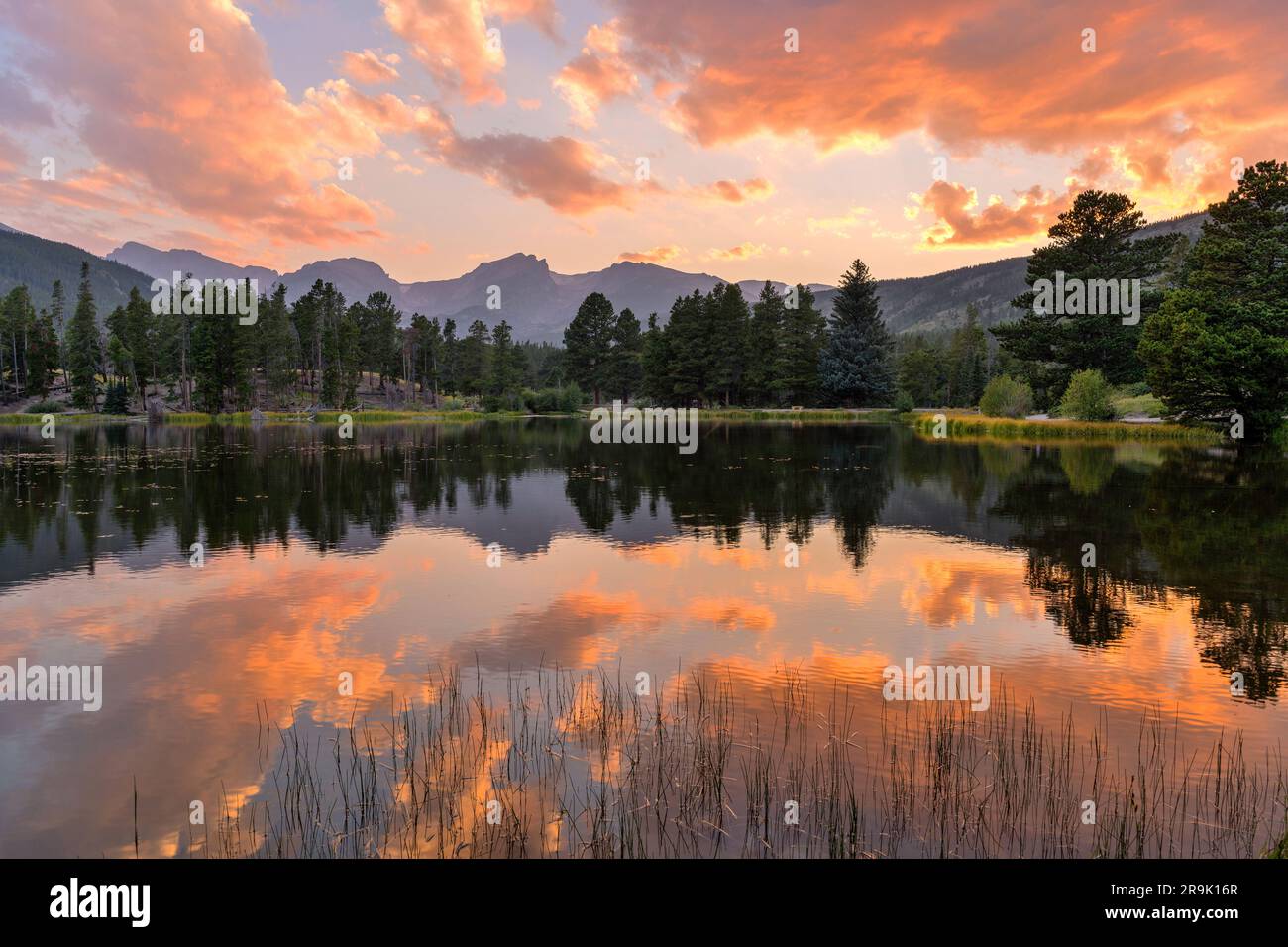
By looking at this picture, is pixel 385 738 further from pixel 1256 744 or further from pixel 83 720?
pixel 1256 744

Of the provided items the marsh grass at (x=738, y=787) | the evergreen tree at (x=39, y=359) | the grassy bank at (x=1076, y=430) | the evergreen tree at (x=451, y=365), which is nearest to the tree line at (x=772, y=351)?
the grassy bank at (x=1076, y=430)

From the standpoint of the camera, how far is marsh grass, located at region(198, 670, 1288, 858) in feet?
23.8

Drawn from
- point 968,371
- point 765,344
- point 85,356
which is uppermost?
point 765,344

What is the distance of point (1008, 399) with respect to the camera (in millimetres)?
77875

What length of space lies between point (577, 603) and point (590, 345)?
141 meters

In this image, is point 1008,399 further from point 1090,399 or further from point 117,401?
point 117,401

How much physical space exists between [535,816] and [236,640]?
8816 mm

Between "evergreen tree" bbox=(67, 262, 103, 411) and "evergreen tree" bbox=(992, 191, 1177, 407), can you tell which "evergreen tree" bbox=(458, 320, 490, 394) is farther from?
"evergreen tree" bbox=(992, 191, 1177, 407)

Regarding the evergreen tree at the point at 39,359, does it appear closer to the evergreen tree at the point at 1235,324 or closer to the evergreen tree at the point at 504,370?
the evergreen tree at the point at 504,370

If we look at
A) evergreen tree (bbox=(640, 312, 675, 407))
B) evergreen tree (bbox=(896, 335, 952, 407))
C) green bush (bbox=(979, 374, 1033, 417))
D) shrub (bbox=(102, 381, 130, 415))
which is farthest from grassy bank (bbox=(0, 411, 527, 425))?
evergreen tree (bbox=(896, 335, 952, 407))

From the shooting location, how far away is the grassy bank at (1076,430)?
60844 mm

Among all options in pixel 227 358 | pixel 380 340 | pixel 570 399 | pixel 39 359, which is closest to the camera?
pixel 227 358

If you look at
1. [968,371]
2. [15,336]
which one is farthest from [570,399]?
[15,336]

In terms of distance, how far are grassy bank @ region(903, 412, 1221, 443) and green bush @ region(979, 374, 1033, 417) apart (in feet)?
8.98
